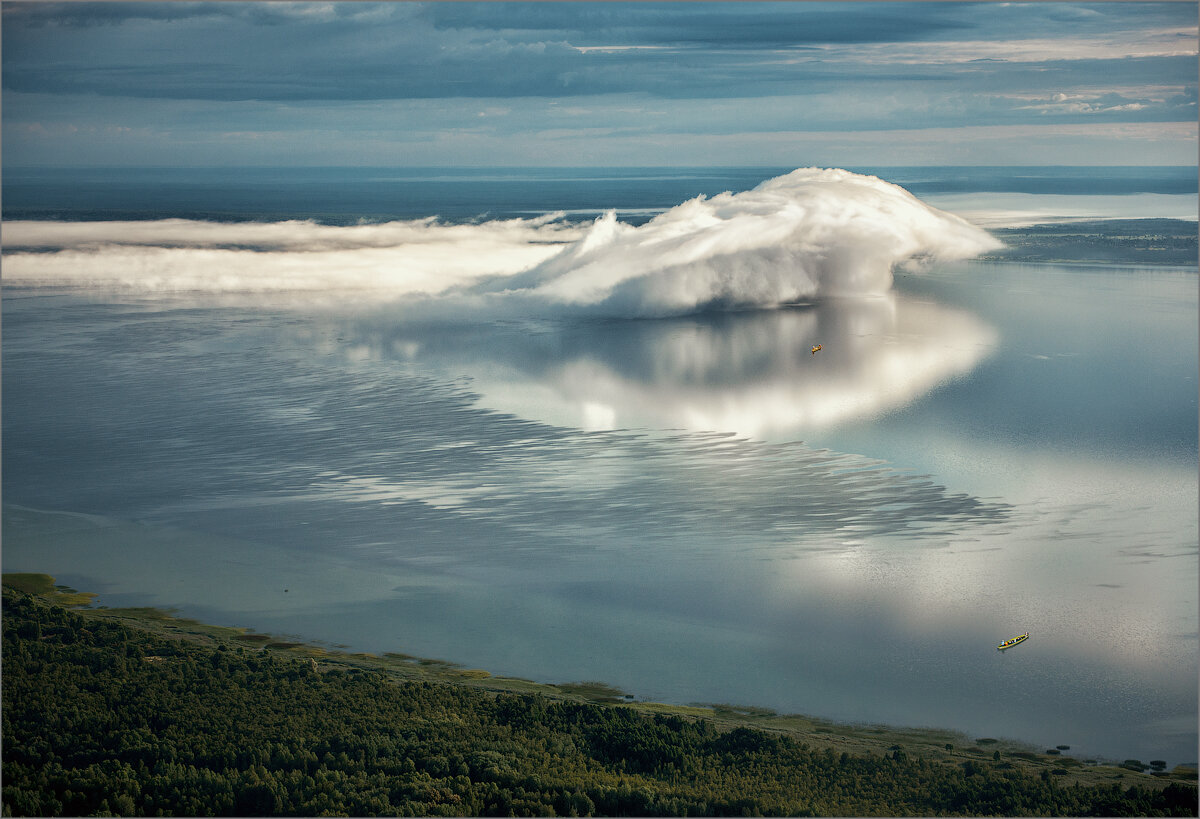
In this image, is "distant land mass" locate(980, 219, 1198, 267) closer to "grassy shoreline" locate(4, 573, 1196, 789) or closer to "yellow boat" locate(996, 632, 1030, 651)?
"yellow boat" locate(996, 632, 1030, 651)

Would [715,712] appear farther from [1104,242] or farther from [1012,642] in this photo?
[1104,242]

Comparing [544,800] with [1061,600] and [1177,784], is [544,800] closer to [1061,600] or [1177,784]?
[1177,784]

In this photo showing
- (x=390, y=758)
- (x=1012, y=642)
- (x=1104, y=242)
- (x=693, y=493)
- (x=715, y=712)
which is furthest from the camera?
(x=1104, y=242)

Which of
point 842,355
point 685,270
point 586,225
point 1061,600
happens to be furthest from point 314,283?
point 1061,600

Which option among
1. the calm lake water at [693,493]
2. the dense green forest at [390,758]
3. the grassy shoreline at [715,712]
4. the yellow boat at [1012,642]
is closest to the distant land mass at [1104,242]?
the calm lake water at [693,493]

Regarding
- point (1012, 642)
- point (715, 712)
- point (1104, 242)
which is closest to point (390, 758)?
point (715, 712)

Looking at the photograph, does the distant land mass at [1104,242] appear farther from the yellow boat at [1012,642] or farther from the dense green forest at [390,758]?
the dense green forest at [390,758]
